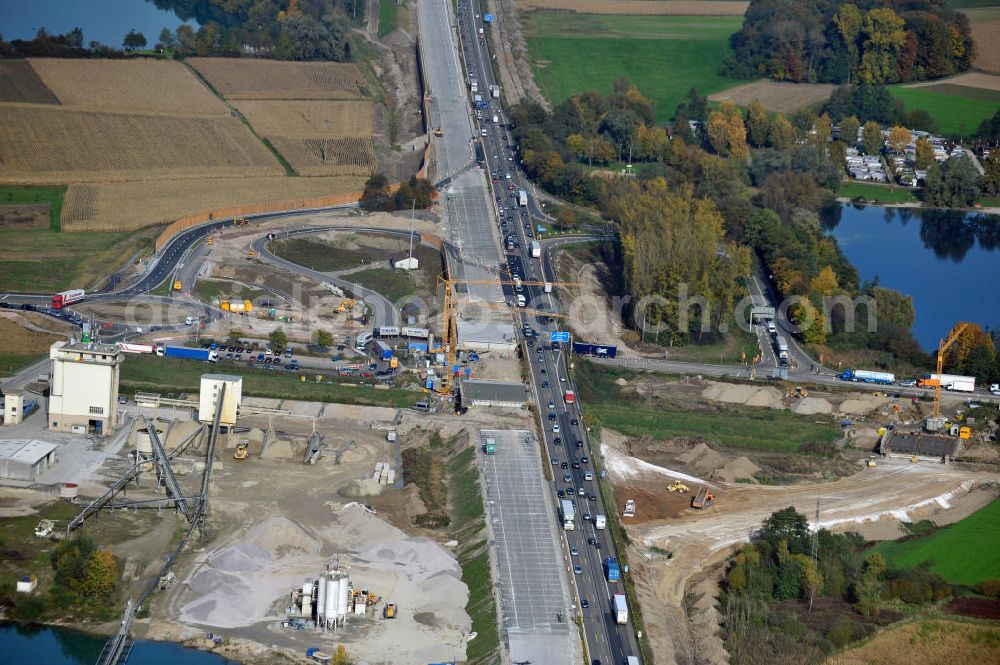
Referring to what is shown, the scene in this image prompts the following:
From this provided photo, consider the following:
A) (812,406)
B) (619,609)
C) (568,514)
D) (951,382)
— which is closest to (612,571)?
(619,609)

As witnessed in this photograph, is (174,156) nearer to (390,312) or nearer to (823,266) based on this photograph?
(390,312)

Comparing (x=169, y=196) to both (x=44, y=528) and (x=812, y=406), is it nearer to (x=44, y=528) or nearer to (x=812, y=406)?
(x=44, y=528)

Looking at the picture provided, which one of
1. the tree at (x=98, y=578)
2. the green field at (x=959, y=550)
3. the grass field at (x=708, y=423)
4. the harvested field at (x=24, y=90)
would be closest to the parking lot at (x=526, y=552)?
the grass field at (x=708, y=423)

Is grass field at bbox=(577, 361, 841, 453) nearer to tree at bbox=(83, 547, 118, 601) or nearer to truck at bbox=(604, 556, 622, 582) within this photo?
truck at bbox=(604, 556, 622, 582)

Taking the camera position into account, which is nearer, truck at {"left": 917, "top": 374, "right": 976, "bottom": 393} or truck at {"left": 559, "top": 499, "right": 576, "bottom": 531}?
truck at {"left": 559, "top": 499, "right": 576, "bottom": 531}

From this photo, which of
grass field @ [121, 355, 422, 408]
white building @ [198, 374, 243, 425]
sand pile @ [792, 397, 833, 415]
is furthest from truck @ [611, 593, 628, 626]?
sand pile @ [792, 397, 833, 415]

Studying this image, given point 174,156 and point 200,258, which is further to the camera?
point 174,156

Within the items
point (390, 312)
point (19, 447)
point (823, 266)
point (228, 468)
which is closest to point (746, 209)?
point (823, 266)
